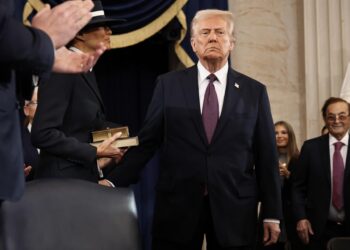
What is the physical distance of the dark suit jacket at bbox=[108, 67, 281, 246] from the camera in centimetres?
328

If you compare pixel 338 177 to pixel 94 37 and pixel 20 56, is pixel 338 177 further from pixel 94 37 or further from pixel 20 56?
pixel 20 56

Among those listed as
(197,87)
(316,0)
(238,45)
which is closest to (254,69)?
(238,45)

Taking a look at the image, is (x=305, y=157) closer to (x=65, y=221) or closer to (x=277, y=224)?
(x=277, y=224)

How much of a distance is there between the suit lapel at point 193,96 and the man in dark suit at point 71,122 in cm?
39

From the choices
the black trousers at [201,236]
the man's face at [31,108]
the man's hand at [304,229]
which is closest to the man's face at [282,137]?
the man's hand at [304,229]

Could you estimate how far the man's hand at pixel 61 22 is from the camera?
178 cm

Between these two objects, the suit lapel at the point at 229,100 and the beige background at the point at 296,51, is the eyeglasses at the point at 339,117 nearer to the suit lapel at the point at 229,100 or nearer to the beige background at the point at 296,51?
the beige background at the point at 296,51

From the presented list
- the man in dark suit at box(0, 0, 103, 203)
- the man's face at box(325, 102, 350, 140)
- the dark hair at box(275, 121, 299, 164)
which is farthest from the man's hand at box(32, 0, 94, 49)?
the dark hair at box(275, 121, 299, 164)

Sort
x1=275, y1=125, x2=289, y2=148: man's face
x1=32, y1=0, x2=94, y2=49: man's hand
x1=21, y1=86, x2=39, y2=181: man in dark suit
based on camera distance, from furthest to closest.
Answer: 1. x1=275, y1=125, x2=289, y2=148: man's face
2. x1=21, y1=86, x2=39, y2=181: man in dark suit
3. x1=32, y1=0, x2=94, y2=49: man's hand

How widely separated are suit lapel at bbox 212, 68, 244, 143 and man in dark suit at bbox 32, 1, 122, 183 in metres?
0.48

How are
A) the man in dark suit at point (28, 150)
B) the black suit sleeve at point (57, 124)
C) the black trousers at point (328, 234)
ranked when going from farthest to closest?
the black trousers at point (328, 234), the man in dark suit at point (28, 150), the black suit sleeve at point (57, 124)

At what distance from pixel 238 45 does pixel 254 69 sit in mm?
242

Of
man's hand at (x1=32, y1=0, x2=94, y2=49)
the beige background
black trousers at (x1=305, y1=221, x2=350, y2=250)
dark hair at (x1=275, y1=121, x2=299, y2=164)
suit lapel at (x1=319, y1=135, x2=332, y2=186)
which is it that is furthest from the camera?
the beige background

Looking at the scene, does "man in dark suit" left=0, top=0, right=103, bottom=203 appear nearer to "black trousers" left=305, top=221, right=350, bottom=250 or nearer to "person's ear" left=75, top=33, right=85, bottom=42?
"person's ear" left=75, top=33, right=85, bottom=42
